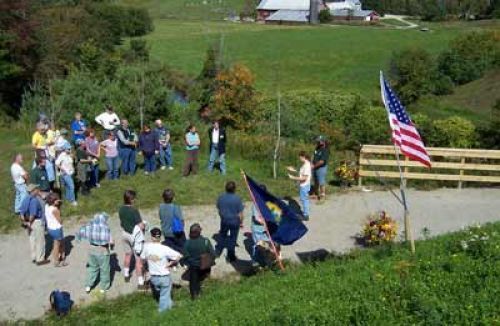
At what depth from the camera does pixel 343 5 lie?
118375mm

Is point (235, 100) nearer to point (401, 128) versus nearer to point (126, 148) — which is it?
point (126, 148)

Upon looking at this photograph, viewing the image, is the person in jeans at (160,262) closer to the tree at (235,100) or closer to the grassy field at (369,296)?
the grassy field at (369,296)

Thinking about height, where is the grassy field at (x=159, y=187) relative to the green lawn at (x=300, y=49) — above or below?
above

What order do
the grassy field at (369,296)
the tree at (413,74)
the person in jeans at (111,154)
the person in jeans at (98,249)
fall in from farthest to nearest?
the tree at (413,74), the person in jeans at (111,154), the person in jeans at (98,249), the grassy field at (369,296)

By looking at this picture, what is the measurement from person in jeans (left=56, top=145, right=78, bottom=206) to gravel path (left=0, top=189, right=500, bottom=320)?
113cm

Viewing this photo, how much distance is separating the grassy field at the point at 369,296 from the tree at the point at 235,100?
2424 centimetres

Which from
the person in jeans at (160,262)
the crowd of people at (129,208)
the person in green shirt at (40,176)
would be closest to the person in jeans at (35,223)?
the crowd of people at (129,208)

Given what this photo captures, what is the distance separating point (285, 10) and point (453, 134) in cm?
8990

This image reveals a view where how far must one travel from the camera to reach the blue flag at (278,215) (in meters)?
11.7

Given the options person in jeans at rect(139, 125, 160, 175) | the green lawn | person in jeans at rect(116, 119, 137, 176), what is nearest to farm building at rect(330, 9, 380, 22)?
the green lawn

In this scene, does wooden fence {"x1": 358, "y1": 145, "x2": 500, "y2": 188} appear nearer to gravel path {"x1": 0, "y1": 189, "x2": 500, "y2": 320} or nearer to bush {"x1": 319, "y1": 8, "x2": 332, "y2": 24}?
gravel path {"x1": 0, "y1": 189, "x2": 500, "y2": 320}

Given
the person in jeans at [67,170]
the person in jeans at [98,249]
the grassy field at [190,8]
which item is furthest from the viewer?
the grassy field at [190,8]

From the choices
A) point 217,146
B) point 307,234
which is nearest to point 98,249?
point 307,234

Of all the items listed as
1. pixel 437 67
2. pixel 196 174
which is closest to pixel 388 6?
pixel 437 67
